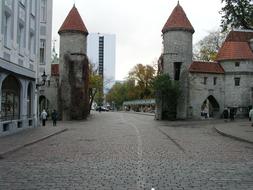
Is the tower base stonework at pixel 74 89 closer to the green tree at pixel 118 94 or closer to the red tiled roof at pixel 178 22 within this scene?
the red tiled roof at pixel 178 22

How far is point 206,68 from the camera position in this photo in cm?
6388

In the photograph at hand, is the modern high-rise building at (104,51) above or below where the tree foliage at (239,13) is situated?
above

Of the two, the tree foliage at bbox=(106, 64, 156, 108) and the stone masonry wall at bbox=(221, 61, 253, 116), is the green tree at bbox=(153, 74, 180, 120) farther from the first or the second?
the tree foliage at bbox=(106, 64, 156, 108)

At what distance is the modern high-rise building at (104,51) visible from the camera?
12444cm

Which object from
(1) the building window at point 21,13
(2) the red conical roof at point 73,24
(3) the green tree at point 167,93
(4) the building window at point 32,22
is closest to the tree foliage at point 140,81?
(2) the red conical roof at point 73,24

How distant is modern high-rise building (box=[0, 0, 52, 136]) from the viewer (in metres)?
25.1

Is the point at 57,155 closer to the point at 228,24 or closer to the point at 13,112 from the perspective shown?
the point at 13,112

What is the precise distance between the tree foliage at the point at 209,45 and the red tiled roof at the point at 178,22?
15697 millimetres

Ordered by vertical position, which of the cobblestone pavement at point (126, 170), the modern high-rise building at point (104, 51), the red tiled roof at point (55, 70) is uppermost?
the modern high-rise building at point (104, 51)

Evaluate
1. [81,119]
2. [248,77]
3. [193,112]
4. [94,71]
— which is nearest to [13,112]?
[81,119]

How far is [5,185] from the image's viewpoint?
30.9 feet

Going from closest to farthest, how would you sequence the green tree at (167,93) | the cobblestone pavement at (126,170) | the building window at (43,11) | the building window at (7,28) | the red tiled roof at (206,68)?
the cobblestone pavement at (126,170), the building window at (7,28), the building window at (43,11), the green tree at (167,93), the red tiled roof at (206,68)

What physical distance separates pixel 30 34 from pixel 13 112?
22.0 ft

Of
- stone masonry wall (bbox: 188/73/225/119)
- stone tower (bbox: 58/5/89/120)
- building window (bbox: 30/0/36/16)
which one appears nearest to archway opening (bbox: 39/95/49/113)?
stone tower (bbox: 58/5/89/120)
